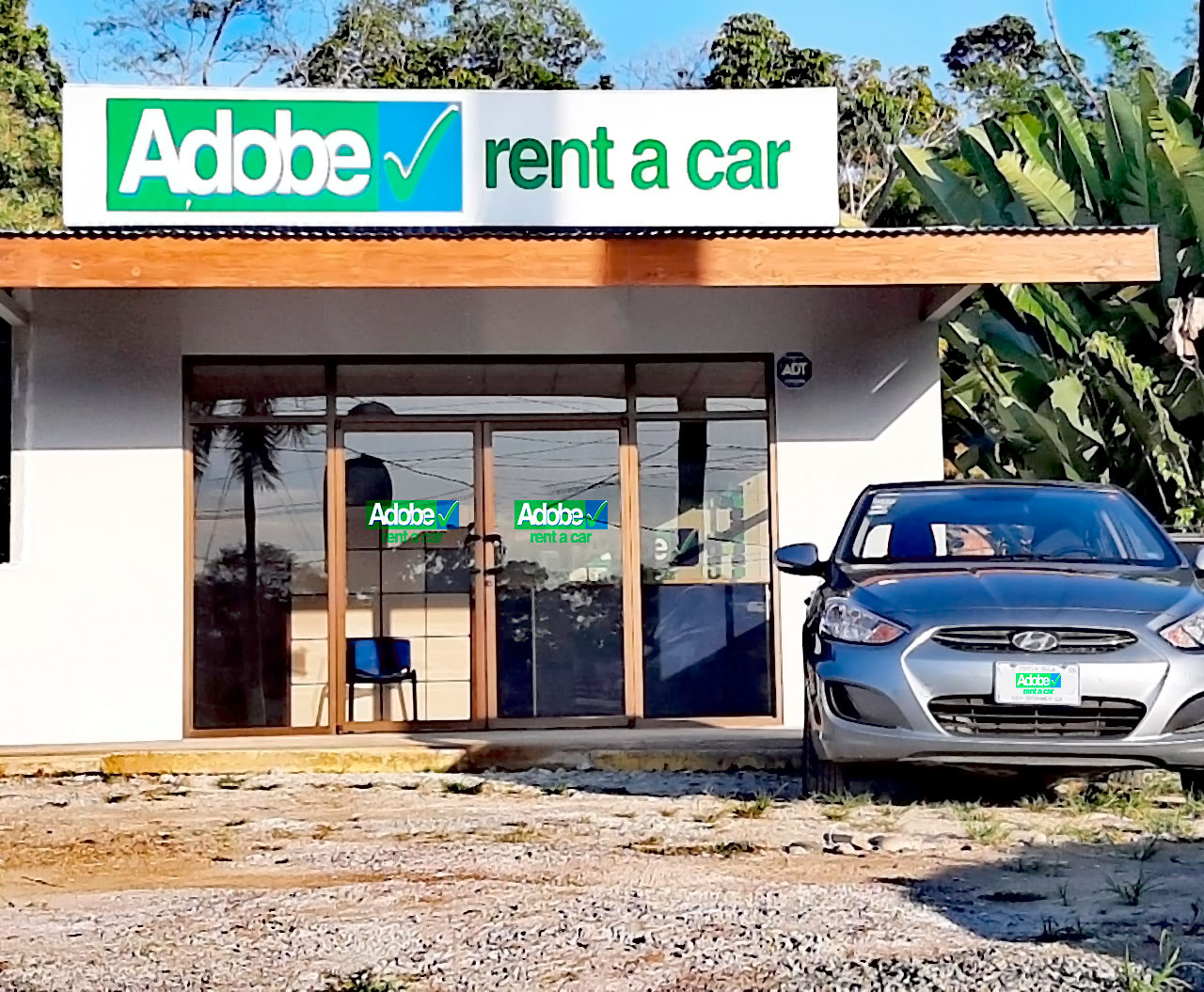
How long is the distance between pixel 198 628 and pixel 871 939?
728 centimetres

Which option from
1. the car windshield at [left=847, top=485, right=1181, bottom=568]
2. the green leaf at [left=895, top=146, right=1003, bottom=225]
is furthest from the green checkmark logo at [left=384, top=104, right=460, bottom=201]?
the green leaf at [left=895, top=146, right=1003, bottom=225]

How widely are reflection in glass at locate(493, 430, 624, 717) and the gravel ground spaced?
2578 millimetres

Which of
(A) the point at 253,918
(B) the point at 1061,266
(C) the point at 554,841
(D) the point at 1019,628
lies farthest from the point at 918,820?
(B) the point at 1061,266

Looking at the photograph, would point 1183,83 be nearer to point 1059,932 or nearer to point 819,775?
point 819,775

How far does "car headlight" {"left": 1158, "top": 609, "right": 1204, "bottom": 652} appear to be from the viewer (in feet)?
23.2

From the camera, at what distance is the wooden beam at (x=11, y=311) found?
10.6m

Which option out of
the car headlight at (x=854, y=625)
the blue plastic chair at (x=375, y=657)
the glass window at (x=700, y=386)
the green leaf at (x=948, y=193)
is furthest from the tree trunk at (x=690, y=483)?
the green leaf at (x=948, y=193)

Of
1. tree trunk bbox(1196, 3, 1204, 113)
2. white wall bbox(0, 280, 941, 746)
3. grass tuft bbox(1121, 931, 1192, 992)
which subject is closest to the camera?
grass tuft bbox(1121, 931, 1192, 992)

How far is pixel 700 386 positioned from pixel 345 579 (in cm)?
272

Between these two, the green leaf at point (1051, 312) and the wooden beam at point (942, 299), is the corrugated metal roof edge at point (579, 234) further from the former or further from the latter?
the green leaf at point (1051, 312)

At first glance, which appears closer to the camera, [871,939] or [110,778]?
[871,939]

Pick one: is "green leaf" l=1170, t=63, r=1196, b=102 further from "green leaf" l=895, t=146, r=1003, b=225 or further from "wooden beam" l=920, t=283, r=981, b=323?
"wooden beam" l=920, t=283, r=981, b=323

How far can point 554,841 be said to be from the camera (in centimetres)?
693

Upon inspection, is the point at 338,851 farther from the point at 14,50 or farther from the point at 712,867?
the point at 14,50
